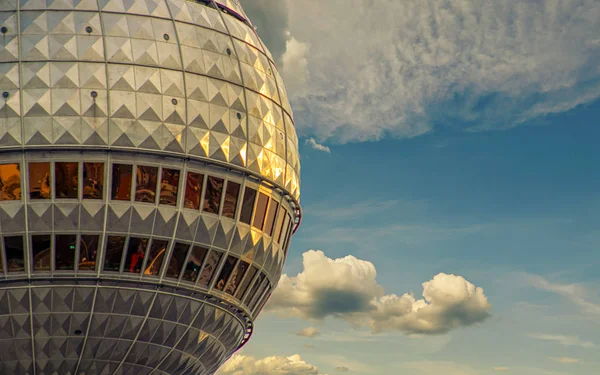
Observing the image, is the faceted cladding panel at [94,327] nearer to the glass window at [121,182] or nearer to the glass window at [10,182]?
the glass window at [10,182]

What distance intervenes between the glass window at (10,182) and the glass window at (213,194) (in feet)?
28.3

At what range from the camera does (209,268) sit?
42344 mm

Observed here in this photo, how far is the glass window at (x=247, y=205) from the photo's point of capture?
141ft

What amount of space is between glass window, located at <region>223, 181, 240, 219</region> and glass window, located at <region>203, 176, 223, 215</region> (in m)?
0.39

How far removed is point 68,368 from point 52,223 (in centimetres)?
740

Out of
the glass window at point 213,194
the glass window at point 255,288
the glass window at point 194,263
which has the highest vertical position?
the glass window at point 213,194

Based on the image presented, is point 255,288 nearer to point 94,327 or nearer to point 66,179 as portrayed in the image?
point 94,327

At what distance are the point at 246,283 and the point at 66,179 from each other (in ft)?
37.2

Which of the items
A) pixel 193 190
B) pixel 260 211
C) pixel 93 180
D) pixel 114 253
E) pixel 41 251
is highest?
pixel 260 211

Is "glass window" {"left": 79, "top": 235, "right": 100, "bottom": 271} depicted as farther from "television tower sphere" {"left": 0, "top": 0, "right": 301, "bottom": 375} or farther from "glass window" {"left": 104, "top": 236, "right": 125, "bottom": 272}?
"glass window" {"left": 104, "top": 236, "right": 125, "bottom": 272}

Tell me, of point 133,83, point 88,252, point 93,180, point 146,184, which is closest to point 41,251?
point 88,252

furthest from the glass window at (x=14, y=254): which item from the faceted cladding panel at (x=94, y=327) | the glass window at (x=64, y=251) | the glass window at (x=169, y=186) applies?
the glass window at (x=169, y=186)

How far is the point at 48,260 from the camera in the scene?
3906 centimetres

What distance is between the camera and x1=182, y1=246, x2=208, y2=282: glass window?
41.5 meters
